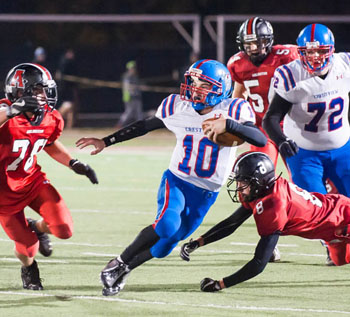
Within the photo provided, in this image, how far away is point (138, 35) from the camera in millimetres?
28375

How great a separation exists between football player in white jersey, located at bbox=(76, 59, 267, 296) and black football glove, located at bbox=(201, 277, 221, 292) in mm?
311

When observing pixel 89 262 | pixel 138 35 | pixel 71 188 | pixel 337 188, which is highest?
pixel 337 188

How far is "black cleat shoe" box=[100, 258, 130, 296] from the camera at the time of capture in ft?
19.6

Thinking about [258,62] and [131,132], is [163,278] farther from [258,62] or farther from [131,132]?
[258,62]

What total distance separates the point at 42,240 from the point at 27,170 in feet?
2.85

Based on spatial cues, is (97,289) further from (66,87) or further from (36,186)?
(66,87)

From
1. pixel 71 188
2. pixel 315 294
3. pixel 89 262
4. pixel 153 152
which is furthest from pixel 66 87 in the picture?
pixel 315 294

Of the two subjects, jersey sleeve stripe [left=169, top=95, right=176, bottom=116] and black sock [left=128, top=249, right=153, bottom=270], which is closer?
black sock [left=128, top=249, right=153, bottom=270]

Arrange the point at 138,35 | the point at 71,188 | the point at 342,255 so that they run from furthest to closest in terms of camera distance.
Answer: the point at 138,35 → the point at 71,188 → the point at 342,255

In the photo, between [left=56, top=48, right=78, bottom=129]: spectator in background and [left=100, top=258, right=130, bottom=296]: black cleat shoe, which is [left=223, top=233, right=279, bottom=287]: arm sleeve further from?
[left=56, top=48, right=78, bottom=129]: spectator in background

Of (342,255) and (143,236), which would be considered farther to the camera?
(342,255)

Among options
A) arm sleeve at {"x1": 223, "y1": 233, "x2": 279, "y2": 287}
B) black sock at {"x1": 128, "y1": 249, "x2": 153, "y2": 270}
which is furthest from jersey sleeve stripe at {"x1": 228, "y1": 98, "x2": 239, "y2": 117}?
black sock at {"x1": 128, "y1": 249, "x2": 153, "y2": 270}

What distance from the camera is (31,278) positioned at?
619 centimetres

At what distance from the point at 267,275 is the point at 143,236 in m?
1.14
